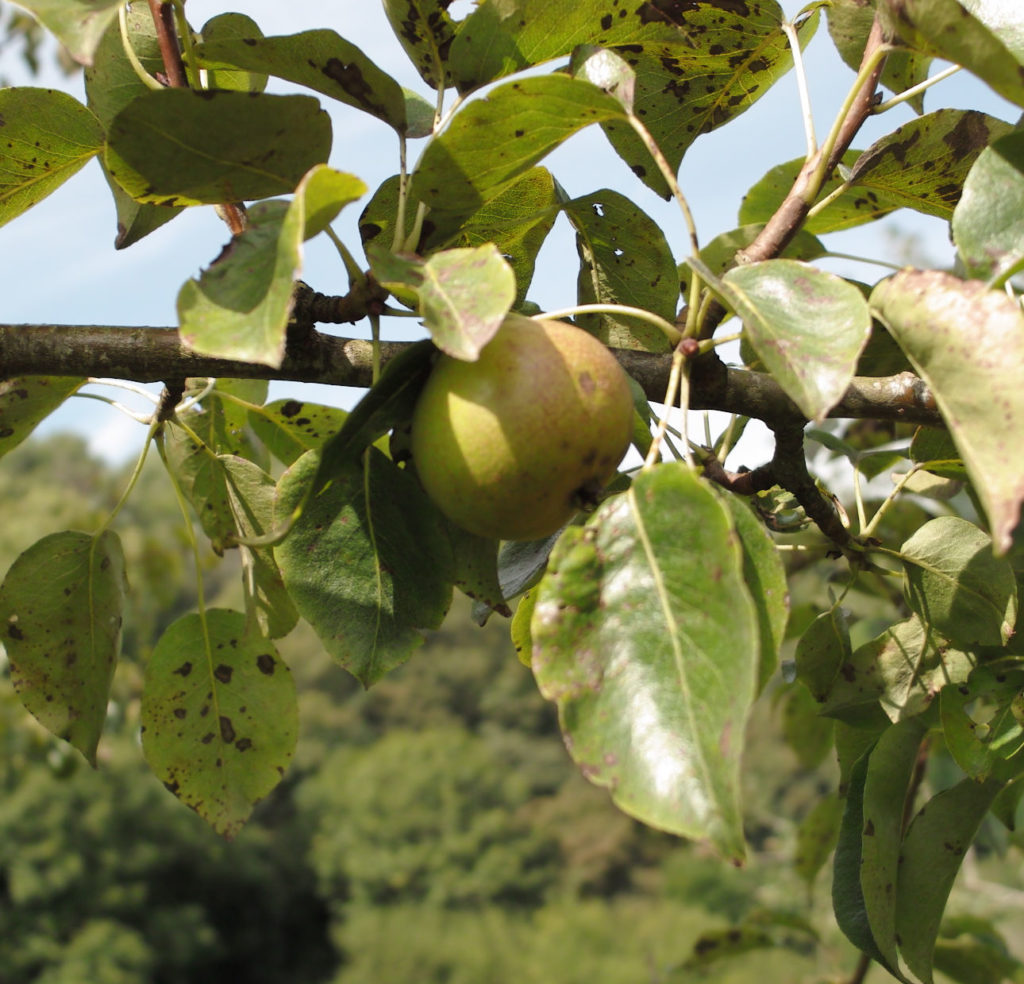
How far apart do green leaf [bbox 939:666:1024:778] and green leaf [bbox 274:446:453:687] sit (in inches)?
17.8

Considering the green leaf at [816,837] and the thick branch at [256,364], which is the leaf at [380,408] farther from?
the green leaf at [816,837]

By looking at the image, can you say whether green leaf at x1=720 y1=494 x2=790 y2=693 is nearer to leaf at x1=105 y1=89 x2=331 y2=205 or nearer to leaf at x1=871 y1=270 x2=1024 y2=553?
leaf at x1=871 y1=270 x2=1024 y2=553

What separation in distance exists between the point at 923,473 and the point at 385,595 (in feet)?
2.12

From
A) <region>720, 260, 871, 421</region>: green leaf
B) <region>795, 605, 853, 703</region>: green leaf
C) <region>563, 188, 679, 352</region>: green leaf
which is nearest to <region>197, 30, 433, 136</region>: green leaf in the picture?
<region>563, 188, 679, 352</region>: green leaf

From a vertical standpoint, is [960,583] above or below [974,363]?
below

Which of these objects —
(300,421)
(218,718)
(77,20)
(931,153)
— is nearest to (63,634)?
(218,718)

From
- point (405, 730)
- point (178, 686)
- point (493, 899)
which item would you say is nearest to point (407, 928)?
point (493, 899)

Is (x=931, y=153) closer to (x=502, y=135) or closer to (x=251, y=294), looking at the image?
(x=502, y=135)

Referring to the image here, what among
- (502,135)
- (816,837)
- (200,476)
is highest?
(502,135)

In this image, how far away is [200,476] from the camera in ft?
3.26

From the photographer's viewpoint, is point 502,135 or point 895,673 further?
point 895,673

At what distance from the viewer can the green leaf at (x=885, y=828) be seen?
763 millimetres

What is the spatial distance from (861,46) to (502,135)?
0.44 meters

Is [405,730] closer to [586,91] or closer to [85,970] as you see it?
[85,970]
